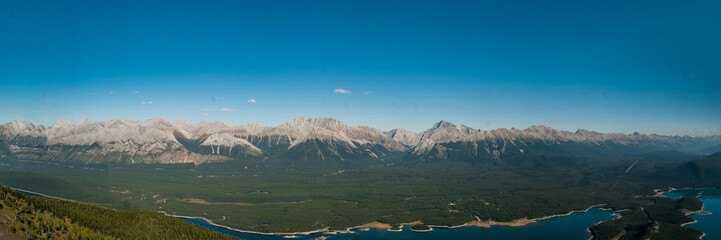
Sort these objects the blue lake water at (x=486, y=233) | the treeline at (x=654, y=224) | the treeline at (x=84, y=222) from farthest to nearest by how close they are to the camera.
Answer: the blue lake water at (x=486, y=233) → the treeline at (x=654, y=224) → the treeline at (x=84, y=222)

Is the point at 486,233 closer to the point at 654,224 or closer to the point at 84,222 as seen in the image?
the point at 654,224

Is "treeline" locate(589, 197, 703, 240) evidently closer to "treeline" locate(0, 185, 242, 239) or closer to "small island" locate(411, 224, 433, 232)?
"small island" locate(411, 224, 433, 232)

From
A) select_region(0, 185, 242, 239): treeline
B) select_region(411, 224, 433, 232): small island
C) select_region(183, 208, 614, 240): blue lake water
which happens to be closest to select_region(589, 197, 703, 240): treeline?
select_region(183, 208, 614, 240): blue lake water

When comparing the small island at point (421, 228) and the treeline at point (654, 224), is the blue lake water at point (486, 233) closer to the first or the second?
the small island at point (421, 228)

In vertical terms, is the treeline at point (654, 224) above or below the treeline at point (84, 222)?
below

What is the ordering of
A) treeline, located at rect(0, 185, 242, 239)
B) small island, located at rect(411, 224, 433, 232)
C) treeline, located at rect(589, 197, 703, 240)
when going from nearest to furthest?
treeline, located at rect(0, 185, 242, 239) → treeline, located at rect(589, 197, 703, 240) → small island, located at rect(411, 224, 433, 232)

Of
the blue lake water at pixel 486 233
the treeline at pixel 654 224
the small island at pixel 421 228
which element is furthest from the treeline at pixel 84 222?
the treeline at pixel 654 224

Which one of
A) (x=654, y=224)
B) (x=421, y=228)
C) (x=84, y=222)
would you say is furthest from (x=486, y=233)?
(x=84, y=222)

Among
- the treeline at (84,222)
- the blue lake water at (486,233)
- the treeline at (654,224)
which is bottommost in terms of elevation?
the blue lake water at (486,233)

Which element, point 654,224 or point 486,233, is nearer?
→ point 654,224
